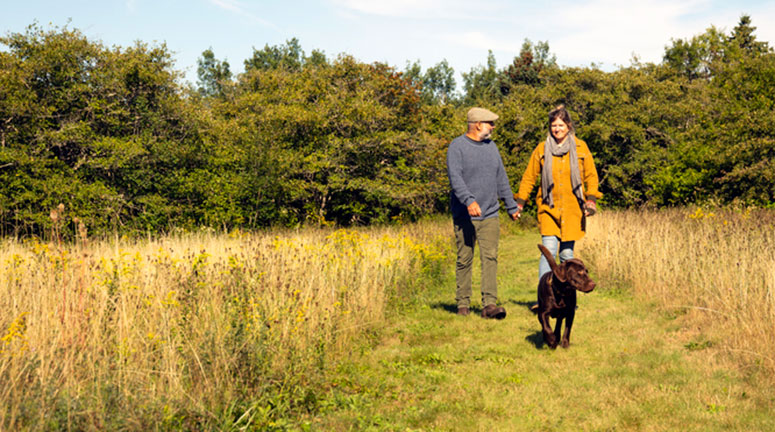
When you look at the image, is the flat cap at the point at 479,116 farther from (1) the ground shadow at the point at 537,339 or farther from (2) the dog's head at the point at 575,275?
(1) the ground shadow at the point at 537,339

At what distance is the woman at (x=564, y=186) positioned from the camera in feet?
21.1

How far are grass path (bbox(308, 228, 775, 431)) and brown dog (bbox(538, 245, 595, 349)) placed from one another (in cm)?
20

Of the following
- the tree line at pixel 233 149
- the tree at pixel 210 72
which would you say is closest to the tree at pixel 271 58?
the tree at pixel 210 72

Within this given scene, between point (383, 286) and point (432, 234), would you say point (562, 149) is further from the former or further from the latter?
point (432, 234)

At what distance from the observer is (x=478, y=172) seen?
6984mm

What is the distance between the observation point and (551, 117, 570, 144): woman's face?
249 inches

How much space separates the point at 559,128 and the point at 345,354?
131 inches

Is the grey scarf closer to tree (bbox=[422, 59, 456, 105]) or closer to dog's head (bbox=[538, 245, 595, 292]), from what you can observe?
dog's head (bbox=[538, 245, 595, 292])

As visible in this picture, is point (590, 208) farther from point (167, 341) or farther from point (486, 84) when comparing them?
point (486, 84)

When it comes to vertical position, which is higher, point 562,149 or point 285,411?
point 562,149

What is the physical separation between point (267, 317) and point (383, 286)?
2.69 meters

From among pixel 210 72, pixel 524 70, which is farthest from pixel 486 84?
pixel 210 72

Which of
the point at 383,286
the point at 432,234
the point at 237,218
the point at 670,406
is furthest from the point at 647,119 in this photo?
the point at 670,406

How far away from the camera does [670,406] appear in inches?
163
